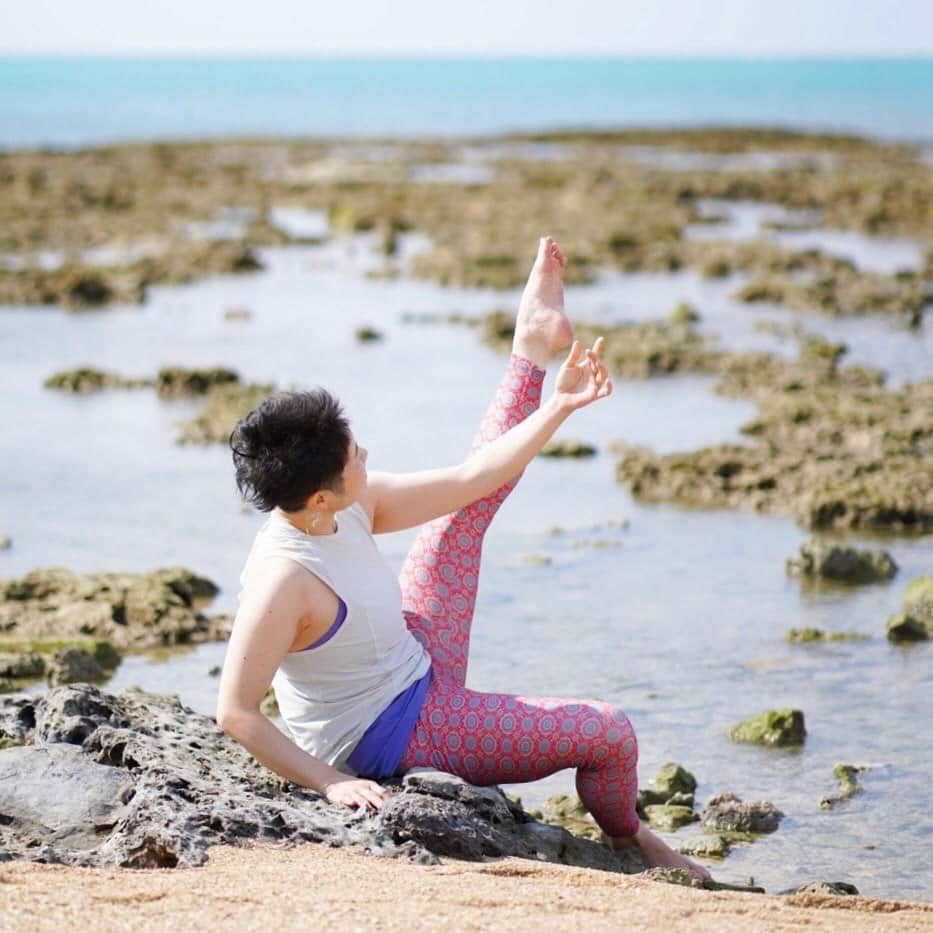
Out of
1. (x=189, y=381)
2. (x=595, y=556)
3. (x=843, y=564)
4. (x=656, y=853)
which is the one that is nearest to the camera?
(x=656, y=853)

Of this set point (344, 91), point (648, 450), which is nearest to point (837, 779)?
point (648, 450)

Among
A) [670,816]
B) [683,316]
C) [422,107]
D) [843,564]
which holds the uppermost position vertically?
[422,107]

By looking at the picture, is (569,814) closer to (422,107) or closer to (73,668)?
(73,668)

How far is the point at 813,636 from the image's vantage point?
7105 millimetres

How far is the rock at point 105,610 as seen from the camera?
7188 millimetres

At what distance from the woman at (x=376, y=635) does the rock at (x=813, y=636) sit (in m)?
2.50

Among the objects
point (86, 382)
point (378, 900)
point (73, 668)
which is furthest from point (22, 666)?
point (86, 382)

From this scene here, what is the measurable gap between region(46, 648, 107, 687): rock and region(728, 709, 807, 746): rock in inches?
96.3

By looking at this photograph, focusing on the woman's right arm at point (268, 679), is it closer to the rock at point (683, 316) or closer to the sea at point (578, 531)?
the sea at point (578, 531)

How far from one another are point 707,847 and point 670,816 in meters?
0.23

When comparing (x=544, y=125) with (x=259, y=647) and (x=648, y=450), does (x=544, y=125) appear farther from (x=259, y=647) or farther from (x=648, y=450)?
(x=259, y=647)

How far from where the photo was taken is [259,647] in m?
4.30

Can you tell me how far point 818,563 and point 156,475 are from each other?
4054 millimetres

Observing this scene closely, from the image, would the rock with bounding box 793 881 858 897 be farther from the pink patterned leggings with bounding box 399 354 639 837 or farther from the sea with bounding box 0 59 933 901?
the pink patterned leggings with bounding box 399 354 639 837
